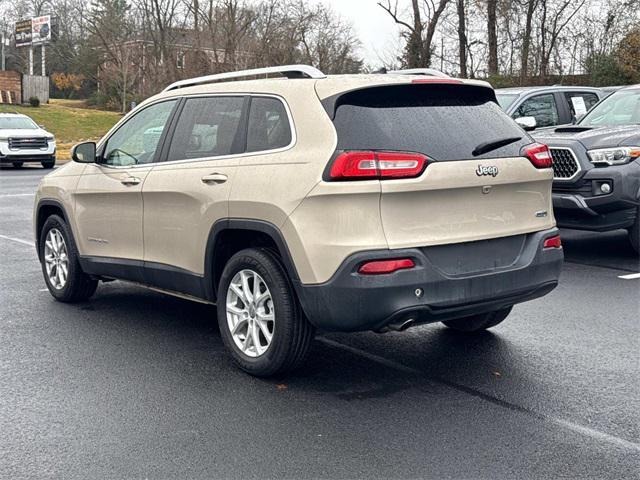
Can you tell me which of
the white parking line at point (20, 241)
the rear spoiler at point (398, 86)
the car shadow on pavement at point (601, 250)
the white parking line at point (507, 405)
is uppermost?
the rear spoiler at point (398, 86)

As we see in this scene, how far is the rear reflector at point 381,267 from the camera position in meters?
4.64

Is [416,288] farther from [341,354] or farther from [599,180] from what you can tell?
[599,180]

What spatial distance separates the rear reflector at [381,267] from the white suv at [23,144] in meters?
25.0

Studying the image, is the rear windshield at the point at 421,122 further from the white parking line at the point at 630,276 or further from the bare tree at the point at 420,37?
the bare tree at the point at 420,37

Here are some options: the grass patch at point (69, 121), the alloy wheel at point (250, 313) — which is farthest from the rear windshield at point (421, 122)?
the grass patch at point (69, 121)

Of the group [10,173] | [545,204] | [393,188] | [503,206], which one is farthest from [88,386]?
[10,173]

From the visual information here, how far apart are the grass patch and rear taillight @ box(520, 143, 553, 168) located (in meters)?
38.4

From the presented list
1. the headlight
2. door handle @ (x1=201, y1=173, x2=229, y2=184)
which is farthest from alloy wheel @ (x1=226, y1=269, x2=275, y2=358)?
the headlight

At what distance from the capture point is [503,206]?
5.18 metres

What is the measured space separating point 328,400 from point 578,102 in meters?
10.1

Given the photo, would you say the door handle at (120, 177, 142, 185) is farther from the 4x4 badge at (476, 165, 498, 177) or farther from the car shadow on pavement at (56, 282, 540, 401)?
the 4x4 badge at (476, 165, 498, 177)

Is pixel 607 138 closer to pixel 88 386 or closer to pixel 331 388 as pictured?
pixel 331 388

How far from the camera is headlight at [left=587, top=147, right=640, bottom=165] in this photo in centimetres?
925

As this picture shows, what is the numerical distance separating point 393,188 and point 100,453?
6.65 ft
